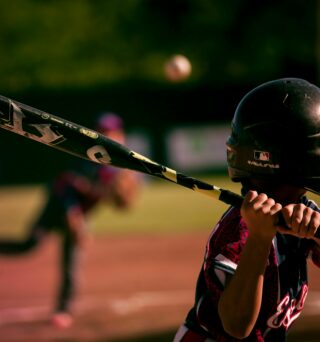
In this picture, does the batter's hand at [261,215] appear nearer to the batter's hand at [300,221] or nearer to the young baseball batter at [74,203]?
the batter's hand at [300,221]

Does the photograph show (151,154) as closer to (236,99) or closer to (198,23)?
(236,99)

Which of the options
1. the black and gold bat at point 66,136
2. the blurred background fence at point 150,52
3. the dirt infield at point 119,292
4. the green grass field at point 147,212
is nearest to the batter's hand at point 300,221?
the black and gold bat at point 66,136

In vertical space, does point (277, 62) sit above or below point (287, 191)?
below

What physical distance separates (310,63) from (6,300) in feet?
78.4

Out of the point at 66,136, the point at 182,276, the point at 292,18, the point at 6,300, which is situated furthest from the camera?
the point at 292,18

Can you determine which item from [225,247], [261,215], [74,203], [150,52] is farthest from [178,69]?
[150,52]

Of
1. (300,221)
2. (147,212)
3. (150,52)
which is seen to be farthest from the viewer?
(150,52)

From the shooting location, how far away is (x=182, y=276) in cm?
1038

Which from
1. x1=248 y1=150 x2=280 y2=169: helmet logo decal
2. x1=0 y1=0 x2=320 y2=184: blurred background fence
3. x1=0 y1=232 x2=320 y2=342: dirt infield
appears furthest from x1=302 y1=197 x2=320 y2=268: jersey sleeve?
x1=0 y1=0 x2=320 y2=184: blurred background fence

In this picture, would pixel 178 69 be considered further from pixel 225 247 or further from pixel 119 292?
pixel 225 247

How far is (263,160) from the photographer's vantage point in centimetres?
288

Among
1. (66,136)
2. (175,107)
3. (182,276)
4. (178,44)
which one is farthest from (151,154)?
(66,136)

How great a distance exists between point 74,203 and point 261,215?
5.73 metres

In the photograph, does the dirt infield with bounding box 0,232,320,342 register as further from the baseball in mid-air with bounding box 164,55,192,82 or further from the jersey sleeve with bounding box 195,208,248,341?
the jersey sleeve with bounding box 195,208,248,341
